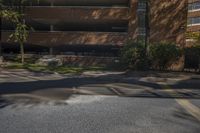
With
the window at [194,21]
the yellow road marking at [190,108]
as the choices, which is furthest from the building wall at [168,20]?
the yellow road marking at [190,108]

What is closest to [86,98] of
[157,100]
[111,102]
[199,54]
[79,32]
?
[111,102]

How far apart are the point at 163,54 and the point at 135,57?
9.96 ft

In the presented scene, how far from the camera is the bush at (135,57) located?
90.8ft

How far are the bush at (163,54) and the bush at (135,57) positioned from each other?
1.26 metres

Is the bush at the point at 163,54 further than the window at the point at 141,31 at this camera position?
No

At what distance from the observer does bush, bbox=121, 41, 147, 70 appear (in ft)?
90.8

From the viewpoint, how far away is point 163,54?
2928 centimetres

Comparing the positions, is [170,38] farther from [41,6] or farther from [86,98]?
[86,98]

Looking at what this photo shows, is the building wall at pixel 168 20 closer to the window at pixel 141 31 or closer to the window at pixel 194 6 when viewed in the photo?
the window at pixel 141 31

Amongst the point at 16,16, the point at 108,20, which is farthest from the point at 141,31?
the point at 16,16

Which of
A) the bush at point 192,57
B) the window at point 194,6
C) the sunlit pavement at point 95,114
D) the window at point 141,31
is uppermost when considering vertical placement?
the window at point 194,6

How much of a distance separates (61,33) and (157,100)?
30.4 meters

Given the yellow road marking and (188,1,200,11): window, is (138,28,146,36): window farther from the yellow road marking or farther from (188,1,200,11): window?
(188,1,200,11): window

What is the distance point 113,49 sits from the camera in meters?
41.3
